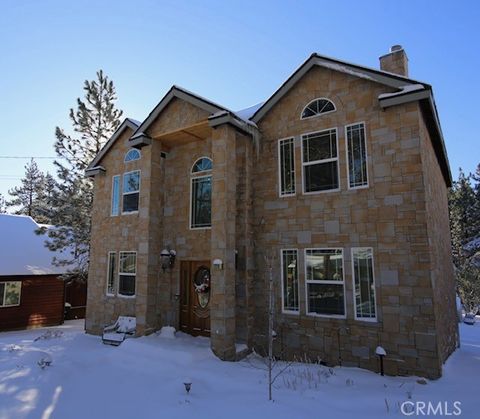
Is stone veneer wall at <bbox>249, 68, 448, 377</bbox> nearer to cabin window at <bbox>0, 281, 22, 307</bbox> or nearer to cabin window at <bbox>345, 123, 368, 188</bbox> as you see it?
cabin window at <bbox>345, 123, 368, 188</bbox>

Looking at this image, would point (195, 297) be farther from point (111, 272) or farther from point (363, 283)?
point (363, 283)

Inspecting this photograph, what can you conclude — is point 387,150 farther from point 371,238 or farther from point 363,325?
point 363,325

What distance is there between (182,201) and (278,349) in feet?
17.8

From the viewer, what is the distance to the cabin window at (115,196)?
12.8m

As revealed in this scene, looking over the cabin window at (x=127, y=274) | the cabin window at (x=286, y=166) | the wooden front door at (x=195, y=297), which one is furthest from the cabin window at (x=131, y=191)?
the cabin window at (x=286, y=166)

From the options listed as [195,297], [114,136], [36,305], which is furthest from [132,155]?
[36,305]

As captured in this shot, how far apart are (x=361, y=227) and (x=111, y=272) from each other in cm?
935

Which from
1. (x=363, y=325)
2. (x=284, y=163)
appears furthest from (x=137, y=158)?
(x=363, y=325)

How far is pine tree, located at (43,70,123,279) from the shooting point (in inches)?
666

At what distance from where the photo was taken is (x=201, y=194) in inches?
417

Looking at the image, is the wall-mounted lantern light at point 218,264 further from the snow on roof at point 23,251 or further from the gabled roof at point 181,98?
the snow on roof at point 23,251

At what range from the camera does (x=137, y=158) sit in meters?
12.5

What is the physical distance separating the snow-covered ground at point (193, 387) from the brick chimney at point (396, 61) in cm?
761

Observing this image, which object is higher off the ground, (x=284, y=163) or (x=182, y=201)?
(x=284, y=163)
